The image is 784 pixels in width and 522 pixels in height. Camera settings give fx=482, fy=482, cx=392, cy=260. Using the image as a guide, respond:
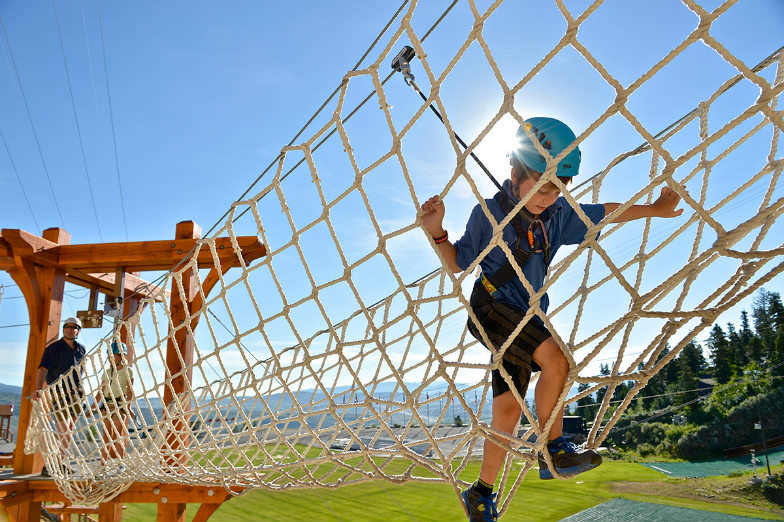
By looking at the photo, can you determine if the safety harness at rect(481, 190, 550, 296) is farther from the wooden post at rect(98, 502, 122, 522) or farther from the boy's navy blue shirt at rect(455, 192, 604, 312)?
the wooden post at rect(98, 502, 122, 522)

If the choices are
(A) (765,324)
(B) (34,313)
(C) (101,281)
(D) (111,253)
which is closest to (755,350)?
(A) (765,324)

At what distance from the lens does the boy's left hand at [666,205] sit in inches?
31.7

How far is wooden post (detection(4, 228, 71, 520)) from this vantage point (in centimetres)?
232

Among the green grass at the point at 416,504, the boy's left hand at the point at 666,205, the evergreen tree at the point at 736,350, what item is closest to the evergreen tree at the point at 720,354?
the evergreen tree at the point at 736,350

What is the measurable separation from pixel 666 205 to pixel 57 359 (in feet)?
8.76

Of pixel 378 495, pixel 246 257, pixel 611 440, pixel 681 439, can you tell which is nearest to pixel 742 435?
pixel 681 439

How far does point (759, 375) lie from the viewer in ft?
36.9

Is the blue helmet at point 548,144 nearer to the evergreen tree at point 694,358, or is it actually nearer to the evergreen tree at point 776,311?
the evergreen tree at point 776,311

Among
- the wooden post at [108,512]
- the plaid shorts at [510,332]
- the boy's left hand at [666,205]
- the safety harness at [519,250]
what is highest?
the boy's left hand at [666,205]

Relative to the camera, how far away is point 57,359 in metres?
2.36

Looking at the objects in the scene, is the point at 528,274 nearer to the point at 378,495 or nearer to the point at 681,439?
the point at 378,495

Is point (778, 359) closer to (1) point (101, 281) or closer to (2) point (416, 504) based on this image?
(2) point (416, 504)

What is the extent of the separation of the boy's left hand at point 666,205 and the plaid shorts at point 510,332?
0.96 feet

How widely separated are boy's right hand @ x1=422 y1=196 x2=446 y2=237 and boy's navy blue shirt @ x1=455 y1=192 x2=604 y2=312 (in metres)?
0.06
